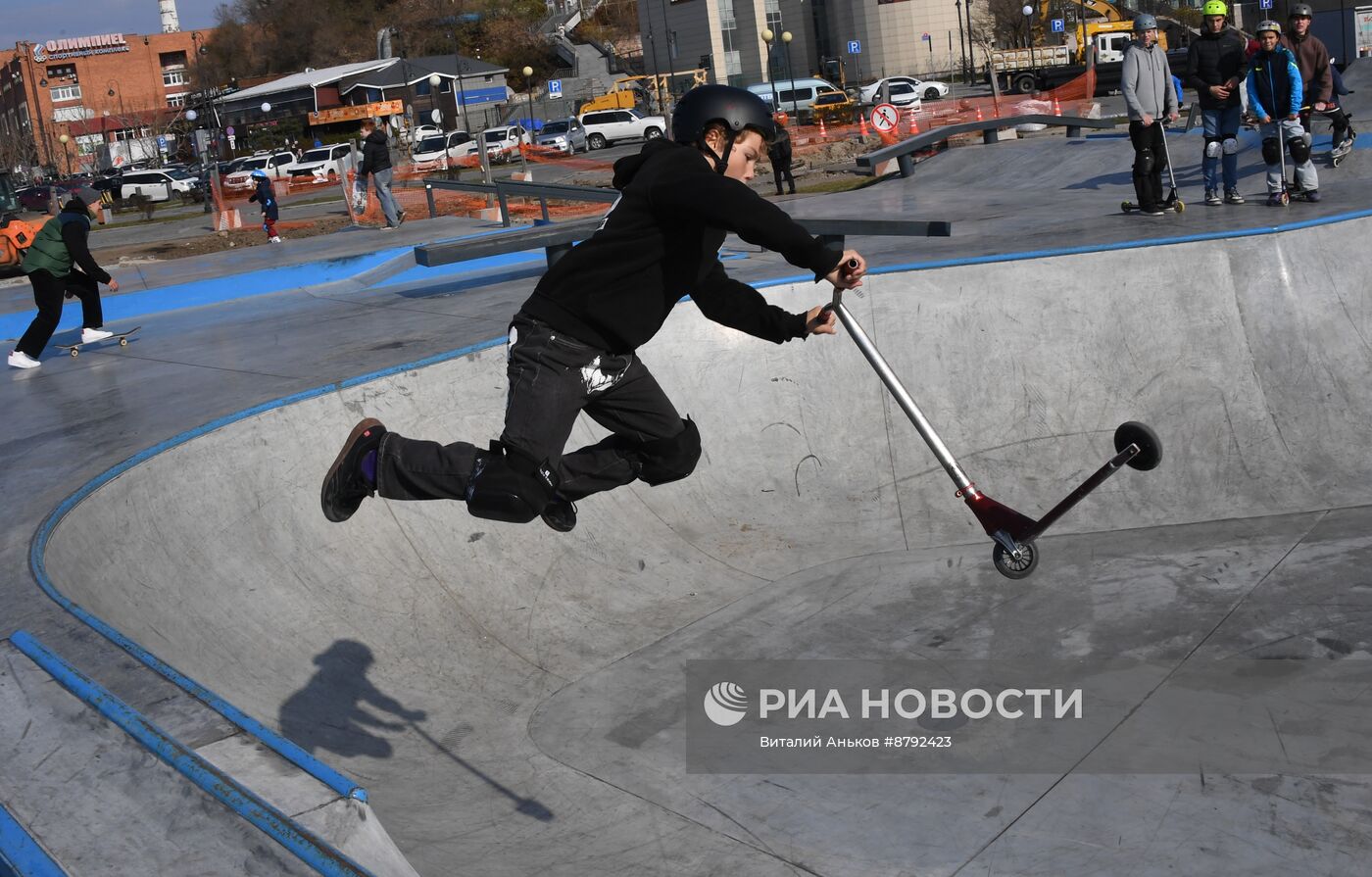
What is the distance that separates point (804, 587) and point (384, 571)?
2154 mm

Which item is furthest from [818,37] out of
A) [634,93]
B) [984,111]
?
[984,111]

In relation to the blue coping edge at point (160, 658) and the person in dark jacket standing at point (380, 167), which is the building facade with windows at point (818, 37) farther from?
the blue coping edge at point (160, 658)

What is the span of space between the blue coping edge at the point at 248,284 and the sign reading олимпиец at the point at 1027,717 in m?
8.86

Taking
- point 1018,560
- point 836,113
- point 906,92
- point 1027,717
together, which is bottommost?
point 1027,717

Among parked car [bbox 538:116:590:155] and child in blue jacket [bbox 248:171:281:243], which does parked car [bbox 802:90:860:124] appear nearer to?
parked car [bbox 538:116:590:155]

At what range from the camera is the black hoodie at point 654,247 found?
3580mm

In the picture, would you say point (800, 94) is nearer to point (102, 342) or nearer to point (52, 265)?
point (102, 342)

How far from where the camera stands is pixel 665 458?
4281 millimetres

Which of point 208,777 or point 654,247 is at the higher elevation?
point 654,247

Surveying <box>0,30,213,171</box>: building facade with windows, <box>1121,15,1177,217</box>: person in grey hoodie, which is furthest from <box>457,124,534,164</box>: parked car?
<box>0,30,213,171</box>: building facade with windows

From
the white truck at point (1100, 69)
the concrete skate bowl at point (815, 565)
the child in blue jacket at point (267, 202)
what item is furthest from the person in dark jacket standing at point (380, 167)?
the white truck at point (1100, 69)

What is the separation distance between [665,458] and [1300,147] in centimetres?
874

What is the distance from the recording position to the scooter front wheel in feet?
13.6

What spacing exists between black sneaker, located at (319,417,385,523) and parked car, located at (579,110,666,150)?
46396 millimetres
